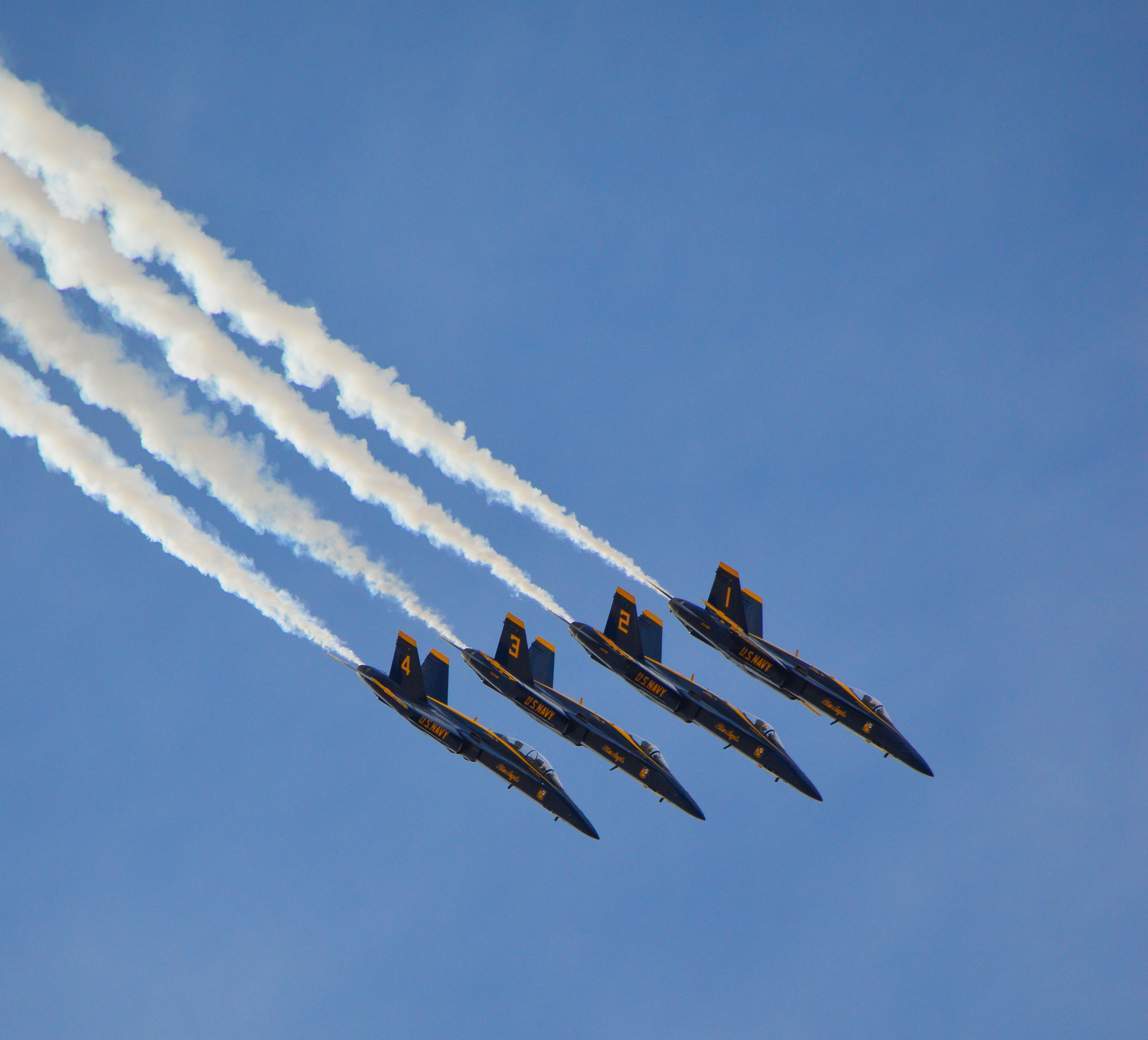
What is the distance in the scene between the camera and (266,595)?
55.5 meters

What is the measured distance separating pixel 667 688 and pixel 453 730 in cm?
1004

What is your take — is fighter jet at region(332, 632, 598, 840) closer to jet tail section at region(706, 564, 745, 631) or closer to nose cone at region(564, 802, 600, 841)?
nose cone at region(564, 802, 600, 841)

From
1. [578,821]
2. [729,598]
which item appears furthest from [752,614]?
Result: [578,821]

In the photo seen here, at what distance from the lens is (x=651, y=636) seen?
→ 63.9 meters

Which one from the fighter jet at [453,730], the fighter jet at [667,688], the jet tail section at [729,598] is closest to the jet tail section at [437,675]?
the fighter jet at [453,730]

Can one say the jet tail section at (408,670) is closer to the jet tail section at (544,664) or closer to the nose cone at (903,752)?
the jet tail section at (544,664)

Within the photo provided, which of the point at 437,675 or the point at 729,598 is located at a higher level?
the point at 729,598

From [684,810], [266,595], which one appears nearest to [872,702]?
[684,810]

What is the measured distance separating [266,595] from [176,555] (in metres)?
3.82

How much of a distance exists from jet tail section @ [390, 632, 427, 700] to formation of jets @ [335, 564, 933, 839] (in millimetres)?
46

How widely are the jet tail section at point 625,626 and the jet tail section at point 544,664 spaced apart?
2.76 m

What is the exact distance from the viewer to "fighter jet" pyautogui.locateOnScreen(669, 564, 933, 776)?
210 feet

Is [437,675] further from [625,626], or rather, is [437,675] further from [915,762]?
[915,762]

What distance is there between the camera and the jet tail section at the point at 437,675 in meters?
61.2
